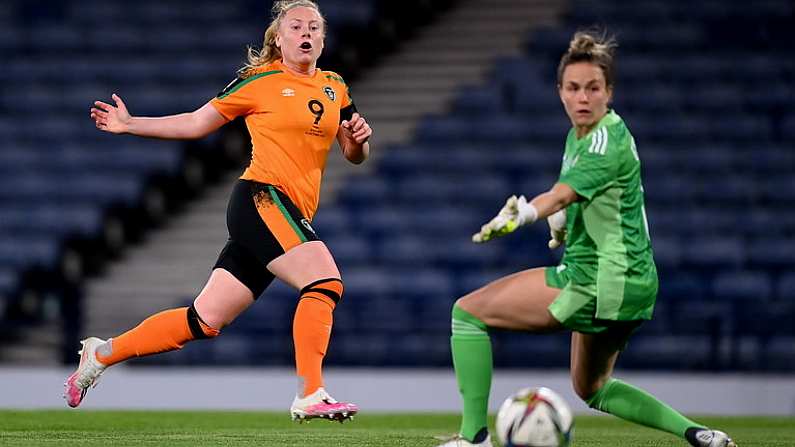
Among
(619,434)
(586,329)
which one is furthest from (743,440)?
(586,329)

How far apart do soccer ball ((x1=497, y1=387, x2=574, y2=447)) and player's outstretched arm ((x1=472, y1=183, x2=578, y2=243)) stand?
1.81ft

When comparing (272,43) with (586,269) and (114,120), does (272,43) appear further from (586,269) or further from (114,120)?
(586,269)

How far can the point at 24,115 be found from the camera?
14078 millimetres

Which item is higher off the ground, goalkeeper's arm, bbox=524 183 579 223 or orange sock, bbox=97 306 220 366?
goalkeeper's arm, bbox=524 183 579 223

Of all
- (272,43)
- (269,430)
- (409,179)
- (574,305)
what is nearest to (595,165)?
(574,305)

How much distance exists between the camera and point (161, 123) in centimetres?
557

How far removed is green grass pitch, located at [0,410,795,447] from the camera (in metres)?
5.73

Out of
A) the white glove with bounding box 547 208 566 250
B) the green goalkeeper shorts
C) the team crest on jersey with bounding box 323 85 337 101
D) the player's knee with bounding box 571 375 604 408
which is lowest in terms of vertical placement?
the player's knee with bounding box 571 375 604 408

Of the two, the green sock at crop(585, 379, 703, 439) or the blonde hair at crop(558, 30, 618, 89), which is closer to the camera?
the blonde hair at crop(558, 30, 618, 89)

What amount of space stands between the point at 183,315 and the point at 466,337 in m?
1.41

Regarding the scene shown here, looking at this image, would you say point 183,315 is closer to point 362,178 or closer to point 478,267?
point 478,267

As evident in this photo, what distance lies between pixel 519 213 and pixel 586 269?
509 mm

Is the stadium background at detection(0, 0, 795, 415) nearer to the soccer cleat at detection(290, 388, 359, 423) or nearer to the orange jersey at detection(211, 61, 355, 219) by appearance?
the orange jersey at detection(211, 61, 355, 219)

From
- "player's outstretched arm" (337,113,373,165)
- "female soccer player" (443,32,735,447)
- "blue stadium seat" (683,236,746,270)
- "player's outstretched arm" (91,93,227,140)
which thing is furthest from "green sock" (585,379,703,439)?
"blue stadium seat" (683,236,746,270)
